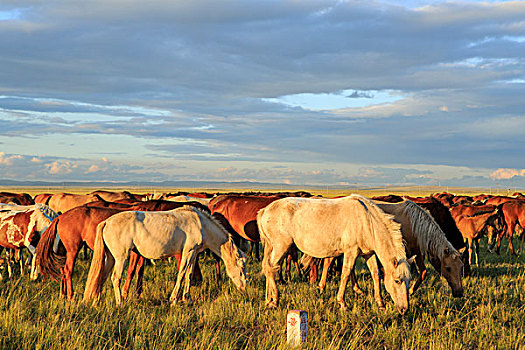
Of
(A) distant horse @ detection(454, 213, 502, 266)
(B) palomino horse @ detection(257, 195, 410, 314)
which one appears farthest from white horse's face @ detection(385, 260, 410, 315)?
(A) distant horse @ detection(454, 213, 502, 266)

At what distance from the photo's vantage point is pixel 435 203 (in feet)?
39.2

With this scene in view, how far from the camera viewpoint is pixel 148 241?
26.3ft

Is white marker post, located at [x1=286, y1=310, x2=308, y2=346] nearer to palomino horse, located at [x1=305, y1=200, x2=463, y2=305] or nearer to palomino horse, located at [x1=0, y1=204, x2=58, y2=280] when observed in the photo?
palomino horse, located at [x1=305, y1=200, x2=463, y2=305]

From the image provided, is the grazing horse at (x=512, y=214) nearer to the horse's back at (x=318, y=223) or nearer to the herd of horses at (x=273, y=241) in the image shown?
the herd of horses at (x=273, y=241)

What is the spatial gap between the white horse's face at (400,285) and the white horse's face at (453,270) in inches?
72.6

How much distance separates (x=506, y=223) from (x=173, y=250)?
1561 cm

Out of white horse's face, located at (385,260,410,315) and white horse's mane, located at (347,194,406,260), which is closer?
white horse's face, located at (385,260,410,315)

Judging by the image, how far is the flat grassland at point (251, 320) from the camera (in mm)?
5895

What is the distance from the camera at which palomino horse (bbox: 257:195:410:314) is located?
25.1ft

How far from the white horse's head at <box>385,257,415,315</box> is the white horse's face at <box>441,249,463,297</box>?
6.05 ft

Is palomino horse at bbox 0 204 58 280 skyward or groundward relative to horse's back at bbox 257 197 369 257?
groundward

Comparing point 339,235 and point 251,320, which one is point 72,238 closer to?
point 251,320

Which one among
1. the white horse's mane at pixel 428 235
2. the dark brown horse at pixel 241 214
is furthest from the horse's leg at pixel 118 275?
the white horse's mane at pixel 428 235

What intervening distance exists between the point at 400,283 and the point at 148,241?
4.36 m
